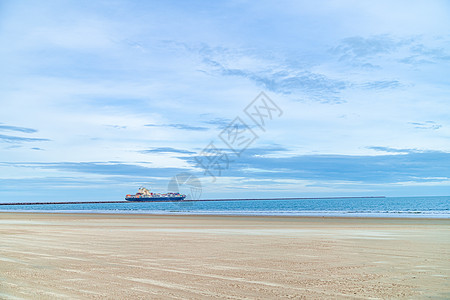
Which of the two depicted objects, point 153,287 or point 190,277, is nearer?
point 153,287

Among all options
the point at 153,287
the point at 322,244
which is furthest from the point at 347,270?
the point at 322,244

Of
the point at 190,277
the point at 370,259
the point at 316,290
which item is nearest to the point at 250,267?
the point at 190,277

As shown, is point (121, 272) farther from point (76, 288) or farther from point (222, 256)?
point (222, 256)

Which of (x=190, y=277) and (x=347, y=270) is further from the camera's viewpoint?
(x=347, y=270)

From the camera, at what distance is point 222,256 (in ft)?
42.4

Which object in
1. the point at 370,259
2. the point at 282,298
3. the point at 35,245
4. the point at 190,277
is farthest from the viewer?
the point at 35,245

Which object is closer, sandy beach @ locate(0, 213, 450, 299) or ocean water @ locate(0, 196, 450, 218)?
sandy beach @ locate(0, 213, 450, 299)

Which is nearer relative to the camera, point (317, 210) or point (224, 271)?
point (224, 271)

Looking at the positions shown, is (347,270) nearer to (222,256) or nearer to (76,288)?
(222,256)

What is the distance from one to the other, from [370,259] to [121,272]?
268 inches

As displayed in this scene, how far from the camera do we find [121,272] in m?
10.1

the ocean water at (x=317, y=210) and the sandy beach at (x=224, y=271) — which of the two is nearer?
the sandy beach at (x=224, y=271)

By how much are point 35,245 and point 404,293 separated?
13051 millimetres

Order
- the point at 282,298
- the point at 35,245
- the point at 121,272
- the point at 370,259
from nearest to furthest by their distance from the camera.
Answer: the point at 282,298 → the point at 121,272 → the point at 370,259 → the point at 35,245
